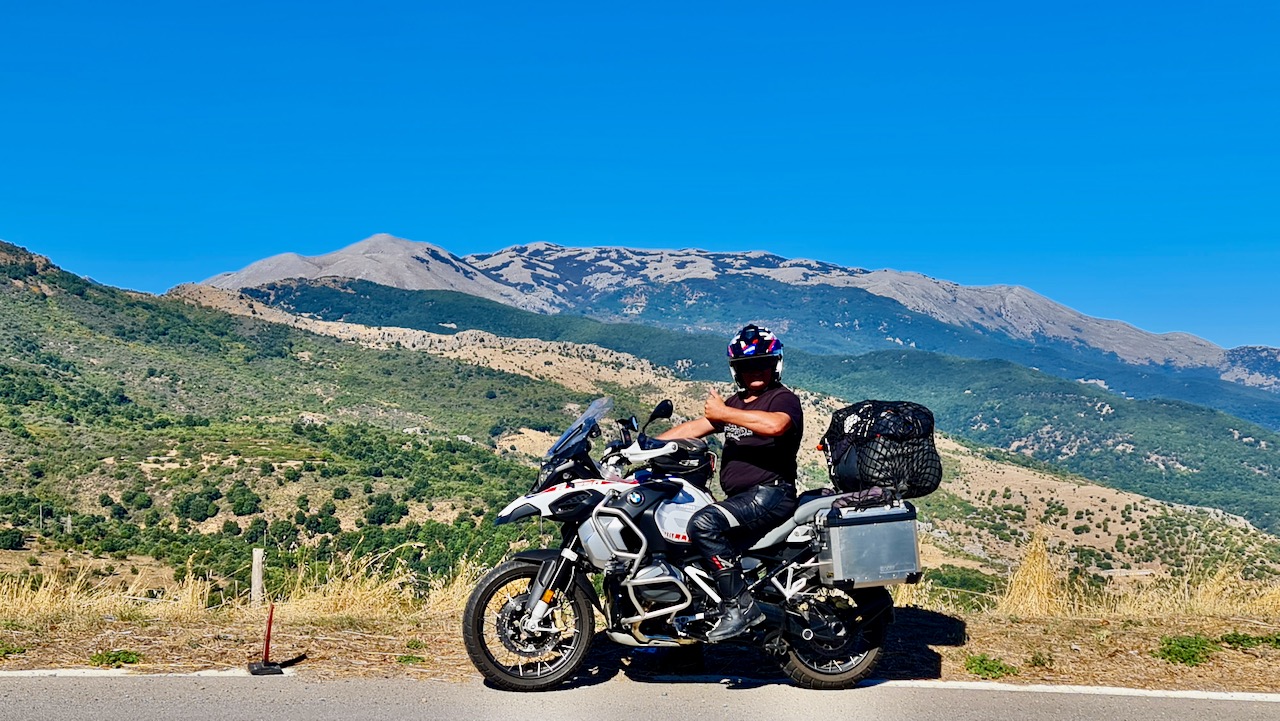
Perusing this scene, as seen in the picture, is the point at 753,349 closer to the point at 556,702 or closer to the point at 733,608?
the point at 733,608

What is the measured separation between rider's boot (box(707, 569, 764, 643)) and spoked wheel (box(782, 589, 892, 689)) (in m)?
0.43

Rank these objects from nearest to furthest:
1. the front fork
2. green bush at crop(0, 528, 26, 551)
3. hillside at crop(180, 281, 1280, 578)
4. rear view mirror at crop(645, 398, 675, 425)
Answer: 1. rear view mirror at crop(645, 398, 675, 425)
2. the front fork
3. green bush at crop(0, 528, 26, 551)
4. hillside at crop(180, 281, 1280, 578)

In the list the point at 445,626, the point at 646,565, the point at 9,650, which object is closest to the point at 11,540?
the point at 9,650

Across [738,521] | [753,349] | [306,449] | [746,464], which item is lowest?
[738,521]

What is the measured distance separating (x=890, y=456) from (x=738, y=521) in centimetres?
115

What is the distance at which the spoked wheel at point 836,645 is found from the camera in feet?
21.2

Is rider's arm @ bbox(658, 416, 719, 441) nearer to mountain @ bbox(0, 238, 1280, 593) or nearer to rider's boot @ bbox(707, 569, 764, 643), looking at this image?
rider's boot @ bbox(707, 569, 764, 643)

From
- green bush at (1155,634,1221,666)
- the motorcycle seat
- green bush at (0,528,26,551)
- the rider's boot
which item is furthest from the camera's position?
green bush at (0,528,26,551)

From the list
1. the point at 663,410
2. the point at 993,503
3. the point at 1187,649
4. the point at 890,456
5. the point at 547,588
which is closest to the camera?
the point at 663,410

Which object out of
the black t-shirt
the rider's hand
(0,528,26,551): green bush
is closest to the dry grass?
the black t-shirt

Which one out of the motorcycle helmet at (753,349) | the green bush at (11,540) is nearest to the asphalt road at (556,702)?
the motorcycle helmet at (753,349)

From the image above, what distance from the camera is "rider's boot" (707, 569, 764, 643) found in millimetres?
6082

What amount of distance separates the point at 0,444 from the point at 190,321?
10037 centimetres

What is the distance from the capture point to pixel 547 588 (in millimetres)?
6301
